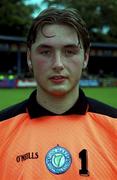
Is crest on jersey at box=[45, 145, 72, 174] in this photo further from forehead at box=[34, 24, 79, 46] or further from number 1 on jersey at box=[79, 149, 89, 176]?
forehead at box=[34, 24, 79, 46]

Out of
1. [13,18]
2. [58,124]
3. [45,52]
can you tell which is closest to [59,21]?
[45,52]

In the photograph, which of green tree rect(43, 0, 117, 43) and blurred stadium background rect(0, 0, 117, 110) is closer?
blurred stadium background rect(0, 0, 117, 110)

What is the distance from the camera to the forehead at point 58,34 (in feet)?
8.25

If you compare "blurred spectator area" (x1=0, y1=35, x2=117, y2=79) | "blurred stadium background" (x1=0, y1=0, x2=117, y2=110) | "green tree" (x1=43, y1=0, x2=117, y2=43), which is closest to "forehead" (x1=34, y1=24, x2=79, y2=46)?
"blurred stadium background" (x1=0, y1=0, x2=117, y2=110)

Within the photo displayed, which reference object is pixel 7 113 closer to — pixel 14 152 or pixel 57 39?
pixel 14 152

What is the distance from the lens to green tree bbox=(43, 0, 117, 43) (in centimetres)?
6556

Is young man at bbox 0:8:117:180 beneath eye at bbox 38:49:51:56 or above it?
beneath

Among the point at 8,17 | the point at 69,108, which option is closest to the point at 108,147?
the point at 69,108

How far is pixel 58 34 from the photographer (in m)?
2.52

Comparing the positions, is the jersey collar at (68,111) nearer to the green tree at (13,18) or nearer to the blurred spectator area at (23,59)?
the blurred spectator area at (23,59)

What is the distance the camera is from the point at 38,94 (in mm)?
2674

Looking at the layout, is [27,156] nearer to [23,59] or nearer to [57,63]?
[57,63]

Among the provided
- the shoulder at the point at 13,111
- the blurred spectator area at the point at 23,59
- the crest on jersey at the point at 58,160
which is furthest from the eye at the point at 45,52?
the blurred spectator area at the point at 23,59

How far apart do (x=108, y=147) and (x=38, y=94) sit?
45 cm
